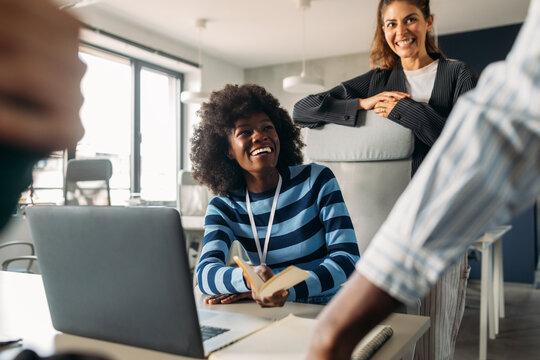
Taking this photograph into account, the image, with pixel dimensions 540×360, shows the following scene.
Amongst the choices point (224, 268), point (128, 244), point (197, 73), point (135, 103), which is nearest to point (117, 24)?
point (135, 103)

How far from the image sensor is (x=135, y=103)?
Answer: 561 cm

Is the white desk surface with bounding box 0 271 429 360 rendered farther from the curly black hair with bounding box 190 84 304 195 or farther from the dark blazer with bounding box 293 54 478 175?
the dark blazer with bounding box 293 54 478 175

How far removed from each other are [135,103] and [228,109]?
4.42 metres

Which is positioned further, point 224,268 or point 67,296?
point 224,268

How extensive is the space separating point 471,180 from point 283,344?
485 millimetres

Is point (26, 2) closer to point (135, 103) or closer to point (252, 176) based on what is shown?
point (252, 176)

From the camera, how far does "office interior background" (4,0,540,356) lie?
4840 millimetres

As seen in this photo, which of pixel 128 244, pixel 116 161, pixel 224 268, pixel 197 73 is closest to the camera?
pixel 128 244

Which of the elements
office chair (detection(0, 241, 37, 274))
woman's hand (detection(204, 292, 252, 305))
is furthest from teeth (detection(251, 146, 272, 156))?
office chair (detection(0, 241, 37, 274))

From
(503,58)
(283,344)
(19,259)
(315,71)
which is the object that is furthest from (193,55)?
(283,344)

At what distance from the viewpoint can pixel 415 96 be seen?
1.59 meters

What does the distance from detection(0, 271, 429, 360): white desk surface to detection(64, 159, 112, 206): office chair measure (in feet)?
8.03

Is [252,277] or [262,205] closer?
[252,277]

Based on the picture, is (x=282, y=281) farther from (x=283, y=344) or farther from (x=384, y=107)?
(x=384, y=107)
